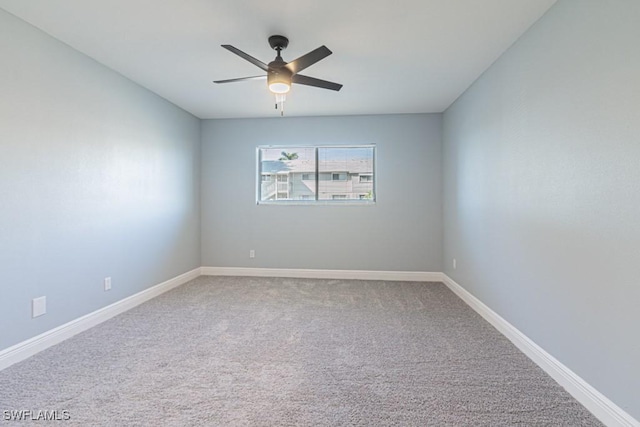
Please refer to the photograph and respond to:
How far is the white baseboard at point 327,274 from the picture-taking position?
4.42 m

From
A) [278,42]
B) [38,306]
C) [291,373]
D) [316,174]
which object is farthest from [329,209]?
[38,306]

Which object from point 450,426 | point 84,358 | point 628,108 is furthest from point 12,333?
point 628,108

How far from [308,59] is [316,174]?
2.58 meters

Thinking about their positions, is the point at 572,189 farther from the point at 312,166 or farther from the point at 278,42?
the point at 312,166

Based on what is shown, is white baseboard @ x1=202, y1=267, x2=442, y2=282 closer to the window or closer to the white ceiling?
the window

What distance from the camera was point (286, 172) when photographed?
15.7ft

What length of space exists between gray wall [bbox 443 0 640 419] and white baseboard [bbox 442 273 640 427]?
4cm

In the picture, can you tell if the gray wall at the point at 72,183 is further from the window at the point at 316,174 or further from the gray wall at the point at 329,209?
the window at the point at 316,174

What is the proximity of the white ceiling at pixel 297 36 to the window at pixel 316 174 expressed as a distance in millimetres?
1249

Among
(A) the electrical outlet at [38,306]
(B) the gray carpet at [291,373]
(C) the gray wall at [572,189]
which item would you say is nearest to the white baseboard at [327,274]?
(B) the gray carpet at [291,373]

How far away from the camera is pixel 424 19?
218 centimetres

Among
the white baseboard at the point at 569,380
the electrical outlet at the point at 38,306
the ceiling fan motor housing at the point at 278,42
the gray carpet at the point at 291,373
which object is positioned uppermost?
the ceiling fan motor housing at the point at 278,42

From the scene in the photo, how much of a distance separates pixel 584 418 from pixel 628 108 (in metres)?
1.57

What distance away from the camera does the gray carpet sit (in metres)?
1.59
